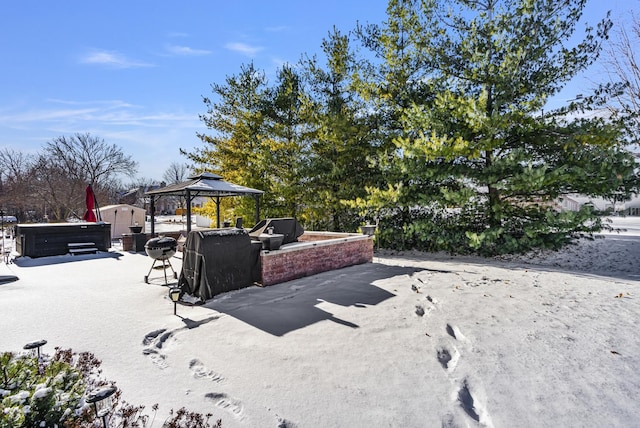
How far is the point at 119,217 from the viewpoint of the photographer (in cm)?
1691

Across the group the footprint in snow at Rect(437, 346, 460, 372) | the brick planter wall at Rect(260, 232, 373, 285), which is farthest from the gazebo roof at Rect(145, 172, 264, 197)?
the footprint in snow at Rect(437, 346, 460, 372)

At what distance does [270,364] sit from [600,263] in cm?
1214

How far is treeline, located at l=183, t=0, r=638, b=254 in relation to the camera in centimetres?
930

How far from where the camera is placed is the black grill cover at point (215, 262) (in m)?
5.70

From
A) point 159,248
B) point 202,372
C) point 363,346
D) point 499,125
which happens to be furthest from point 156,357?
point 499,125

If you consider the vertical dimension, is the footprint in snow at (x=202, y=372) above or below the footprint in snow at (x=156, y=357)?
below

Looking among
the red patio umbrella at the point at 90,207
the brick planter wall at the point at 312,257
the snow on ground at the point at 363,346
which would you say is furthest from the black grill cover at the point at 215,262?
the red patio umbrella at the point at 90,207

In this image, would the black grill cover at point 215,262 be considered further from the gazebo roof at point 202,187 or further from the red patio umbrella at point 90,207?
the red patio umbrella at point 90,207

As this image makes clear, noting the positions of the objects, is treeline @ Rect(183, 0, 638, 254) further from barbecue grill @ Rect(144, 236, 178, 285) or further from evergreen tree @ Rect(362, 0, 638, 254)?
barbecue grill @ Rect(144, 236, 178, 285)

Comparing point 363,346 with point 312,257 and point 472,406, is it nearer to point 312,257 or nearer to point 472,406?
point 472,406

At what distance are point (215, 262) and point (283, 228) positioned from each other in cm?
374

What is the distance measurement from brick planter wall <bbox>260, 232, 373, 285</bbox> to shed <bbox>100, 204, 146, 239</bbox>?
1267 cm

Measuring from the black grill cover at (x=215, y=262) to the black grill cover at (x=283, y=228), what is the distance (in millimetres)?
2435

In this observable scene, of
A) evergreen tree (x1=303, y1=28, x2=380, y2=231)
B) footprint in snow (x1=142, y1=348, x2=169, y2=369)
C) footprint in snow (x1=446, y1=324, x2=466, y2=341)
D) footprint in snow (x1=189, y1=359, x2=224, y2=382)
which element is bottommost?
footprint in snow (x1=189, y1=359, x2=224, y2=382)
